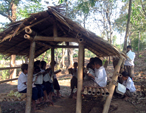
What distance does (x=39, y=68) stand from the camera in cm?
458

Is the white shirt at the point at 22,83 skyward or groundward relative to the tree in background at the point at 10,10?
groundward

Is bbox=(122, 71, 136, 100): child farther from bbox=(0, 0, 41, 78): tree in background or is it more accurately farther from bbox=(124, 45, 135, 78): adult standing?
bbox=(0, 0, 41, 78): tree in background

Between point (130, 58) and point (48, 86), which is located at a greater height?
point (130, 58)

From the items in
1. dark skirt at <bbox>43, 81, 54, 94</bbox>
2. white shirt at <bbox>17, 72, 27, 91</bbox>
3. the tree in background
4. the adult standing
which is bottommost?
dark skirt at <bbox>43, 81, 54, 94</bbox>

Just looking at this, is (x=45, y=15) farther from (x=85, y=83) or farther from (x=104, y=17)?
(x=104, y=17)

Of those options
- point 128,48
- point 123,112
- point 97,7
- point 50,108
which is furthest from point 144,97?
point 97,7

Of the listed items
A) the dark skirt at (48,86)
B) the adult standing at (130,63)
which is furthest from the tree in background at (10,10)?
the adult standing at (130,63)

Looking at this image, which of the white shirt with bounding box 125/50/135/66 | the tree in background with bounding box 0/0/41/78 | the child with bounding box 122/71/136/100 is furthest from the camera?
the tree in background with bounding box 0/0/41/78

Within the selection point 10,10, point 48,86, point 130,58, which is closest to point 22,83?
point 48,86

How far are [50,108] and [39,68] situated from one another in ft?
4.83

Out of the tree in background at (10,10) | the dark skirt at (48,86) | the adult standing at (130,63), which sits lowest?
the dark skirt at (48,86)

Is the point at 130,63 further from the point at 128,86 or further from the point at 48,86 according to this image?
the point at 48,86

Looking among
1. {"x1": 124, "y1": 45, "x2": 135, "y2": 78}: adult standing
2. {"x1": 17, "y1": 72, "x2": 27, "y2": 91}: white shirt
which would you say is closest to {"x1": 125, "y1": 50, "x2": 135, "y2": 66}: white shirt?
{"x1": 124, "y1": 45, "x2": 135, "y2": 78}: adult standing

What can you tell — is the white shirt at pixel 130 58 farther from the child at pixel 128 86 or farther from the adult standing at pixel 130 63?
the child at pixel 128 86
